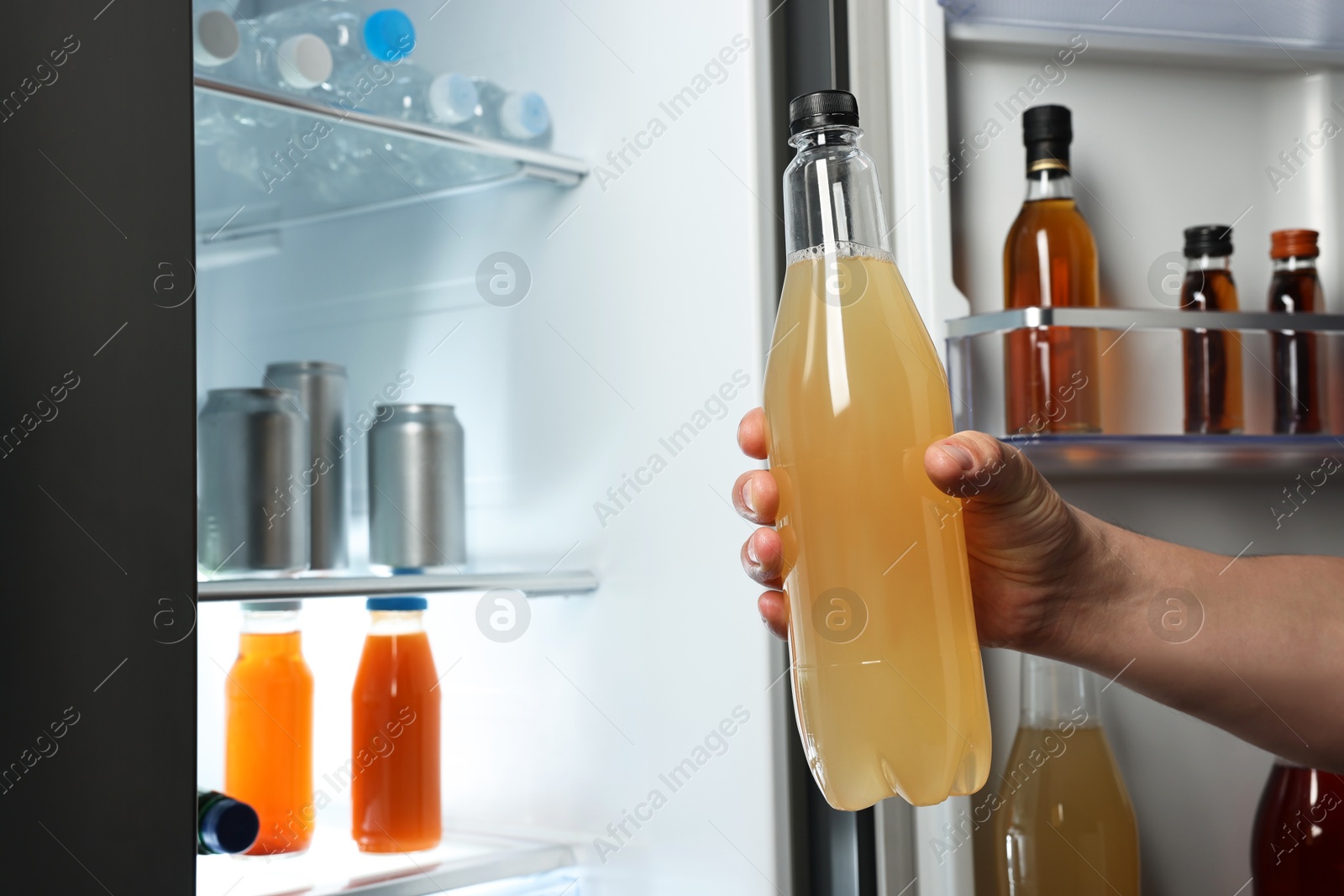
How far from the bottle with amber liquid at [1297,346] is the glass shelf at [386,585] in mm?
717

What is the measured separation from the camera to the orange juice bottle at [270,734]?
1166mm

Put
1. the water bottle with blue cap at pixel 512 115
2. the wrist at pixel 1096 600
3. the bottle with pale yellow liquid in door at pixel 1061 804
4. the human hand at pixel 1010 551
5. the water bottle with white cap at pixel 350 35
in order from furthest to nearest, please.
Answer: the water bottle with blue cap at pixel 512 115
the water bottle with white cap at pixel 350 35
the bottle with pale yellow liquid in door at pixel 1061 804
the wrist at pixel 1096 600
the human hand at pixel 1010 551

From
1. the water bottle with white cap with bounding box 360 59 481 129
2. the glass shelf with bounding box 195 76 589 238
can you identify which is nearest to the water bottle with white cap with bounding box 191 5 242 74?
the glass shelf with bounding box 195 76 589 238

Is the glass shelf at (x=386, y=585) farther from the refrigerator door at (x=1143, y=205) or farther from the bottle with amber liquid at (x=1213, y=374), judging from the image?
the bottle with amber liquid at (x=1213, y=374)

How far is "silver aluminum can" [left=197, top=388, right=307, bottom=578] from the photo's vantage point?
1.04 metres

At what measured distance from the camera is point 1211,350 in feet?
3.51

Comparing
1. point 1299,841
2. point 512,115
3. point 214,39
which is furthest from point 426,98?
point 1299,841

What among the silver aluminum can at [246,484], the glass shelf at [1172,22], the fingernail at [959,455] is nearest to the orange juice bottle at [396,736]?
the silver aluminum can at [246,484]

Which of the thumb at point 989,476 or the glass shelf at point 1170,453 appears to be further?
the glass shelf at point 1170,453

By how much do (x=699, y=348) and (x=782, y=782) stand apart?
417 mm

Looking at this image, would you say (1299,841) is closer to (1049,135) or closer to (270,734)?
(1049,135)

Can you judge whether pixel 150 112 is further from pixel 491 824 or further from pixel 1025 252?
pixel 491 824

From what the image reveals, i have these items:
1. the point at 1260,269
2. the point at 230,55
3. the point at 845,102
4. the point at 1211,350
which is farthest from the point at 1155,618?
the point at 230,55

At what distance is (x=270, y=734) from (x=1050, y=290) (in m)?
0.90
